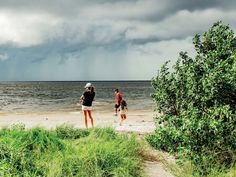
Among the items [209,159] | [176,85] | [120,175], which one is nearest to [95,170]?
[120,175]

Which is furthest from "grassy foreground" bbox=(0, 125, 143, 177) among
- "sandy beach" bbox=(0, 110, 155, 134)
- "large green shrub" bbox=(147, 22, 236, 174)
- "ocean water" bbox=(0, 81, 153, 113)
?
"sandy beach" bbox=(0, 110, 155, 134)

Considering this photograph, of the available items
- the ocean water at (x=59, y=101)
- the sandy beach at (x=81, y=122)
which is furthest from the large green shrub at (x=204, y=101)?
the sandy beach at (x=81, y=122)

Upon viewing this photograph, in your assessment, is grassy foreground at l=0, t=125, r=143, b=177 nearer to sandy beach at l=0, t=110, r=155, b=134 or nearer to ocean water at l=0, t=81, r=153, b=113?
ocean water at l=0, t=81, r=153, b=113

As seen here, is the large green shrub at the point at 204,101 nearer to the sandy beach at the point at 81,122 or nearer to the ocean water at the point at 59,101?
the ocean water at the point at 59,101

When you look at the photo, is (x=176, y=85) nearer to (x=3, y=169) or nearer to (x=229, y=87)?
(x=229, y=87)

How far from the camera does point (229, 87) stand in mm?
7281

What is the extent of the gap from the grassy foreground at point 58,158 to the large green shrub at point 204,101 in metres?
1.16

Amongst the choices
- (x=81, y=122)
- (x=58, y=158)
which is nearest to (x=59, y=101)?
(x=81, y=122)

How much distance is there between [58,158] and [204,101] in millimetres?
3137

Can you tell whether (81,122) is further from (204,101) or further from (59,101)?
(59,101)

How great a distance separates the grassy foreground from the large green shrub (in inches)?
45.6

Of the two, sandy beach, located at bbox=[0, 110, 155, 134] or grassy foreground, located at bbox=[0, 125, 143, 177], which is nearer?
grassy foreground, located at bbox=[0, 125, 143, 177]

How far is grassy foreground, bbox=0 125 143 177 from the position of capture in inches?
265

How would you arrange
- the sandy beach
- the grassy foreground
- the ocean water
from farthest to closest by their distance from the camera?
the ocean water
the sandy beach
the grassy foreground
